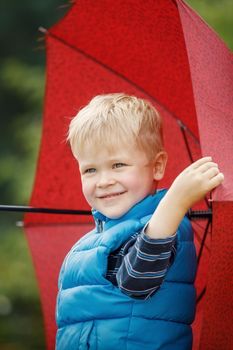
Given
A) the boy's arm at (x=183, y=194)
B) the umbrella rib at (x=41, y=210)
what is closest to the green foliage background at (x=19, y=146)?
the umbrella rib at (x=41, y=210)

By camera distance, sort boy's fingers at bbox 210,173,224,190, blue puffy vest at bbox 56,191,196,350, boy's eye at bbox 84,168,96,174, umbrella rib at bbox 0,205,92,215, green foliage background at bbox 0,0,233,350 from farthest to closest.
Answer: green foliage background at bbox 0,0,233,350, umbrella rib at bbox 0,205,92,215, boy's eye at bbox 84,168,96,174, blue puffy vest at bbox 56,191,196,350, boy's fingers at bbox 210,173,224,190

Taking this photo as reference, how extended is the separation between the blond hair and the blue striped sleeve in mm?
301

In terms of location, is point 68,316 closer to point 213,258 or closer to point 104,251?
point 104,251

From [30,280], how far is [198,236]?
424 cm

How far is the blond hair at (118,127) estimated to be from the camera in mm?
2762

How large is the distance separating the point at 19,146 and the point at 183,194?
5686 millimetres

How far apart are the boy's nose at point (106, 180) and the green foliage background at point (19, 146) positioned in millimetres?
3518

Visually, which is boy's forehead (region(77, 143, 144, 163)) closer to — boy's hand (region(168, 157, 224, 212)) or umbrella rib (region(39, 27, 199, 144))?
boy's hand (region(168, 157, 224, 212))

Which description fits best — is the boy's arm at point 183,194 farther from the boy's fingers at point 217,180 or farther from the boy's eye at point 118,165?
the boy's eye at point 118,165

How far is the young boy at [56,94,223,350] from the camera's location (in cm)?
262

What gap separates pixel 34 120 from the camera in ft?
25.1

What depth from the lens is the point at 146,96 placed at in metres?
3.36

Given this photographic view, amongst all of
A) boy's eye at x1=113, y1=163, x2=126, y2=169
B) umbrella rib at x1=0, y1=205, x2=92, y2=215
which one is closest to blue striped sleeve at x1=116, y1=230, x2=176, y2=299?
boy's eye at x1=113, y1=163, x2=126, y2=169

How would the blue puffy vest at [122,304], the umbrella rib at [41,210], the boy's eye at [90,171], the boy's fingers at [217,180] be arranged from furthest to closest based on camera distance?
the umbrella rib at [41,210] < the boy's eye at [90,171] < the blue puffy vest at [122,304] < the boy's fingers at [217,180]
